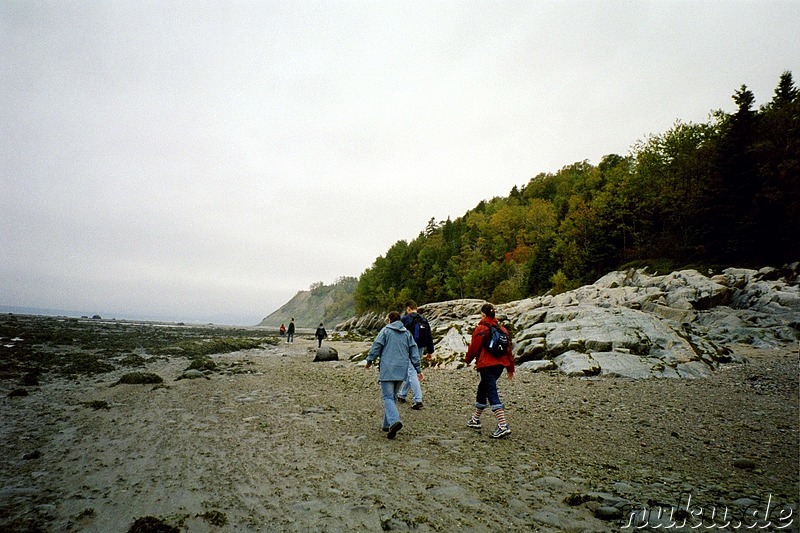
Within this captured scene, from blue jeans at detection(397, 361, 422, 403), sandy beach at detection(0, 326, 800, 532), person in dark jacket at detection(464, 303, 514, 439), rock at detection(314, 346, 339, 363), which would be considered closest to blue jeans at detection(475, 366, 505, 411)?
person in dark jacket at detection(464, 303, 514, 439)

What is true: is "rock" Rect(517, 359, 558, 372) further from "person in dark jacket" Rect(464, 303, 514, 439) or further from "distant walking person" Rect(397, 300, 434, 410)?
"person in dark jacket" Rect(464, 303, 514, 439)

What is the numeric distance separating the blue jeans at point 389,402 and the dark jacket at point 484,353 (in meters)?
1.75

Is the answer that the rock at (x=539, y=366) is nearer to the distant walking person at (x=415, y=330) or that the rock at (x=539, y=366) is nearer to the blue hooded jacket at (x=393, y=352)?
the distant walking person at (x=415, y=330)

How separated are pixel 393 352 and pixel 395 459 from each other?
2.18m

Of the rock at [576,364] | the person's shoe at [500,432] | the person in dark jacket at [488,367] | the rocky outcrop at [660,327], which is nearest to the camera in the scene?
the person's shoe at [500,432]

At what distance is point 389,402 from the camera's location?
23.7 feet

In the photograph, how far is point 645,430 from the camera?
7.13 metres

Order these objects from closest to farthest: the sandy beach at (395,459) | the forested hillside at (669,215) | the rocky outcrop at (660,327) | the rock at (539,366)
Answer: the sandy beach at (395,459)
the rocky outcrop at (660,327)
the rock at (539,366)
the forested hillside at (669,215)

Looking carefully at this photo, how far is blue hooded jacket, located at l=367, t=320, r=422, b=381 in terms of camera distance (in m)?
7.41

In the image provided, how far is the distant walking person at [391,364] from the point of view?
7117mm

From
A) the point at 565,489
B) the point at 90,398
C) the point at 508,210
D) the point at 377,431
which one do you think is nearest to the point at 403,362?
the point at 377,431

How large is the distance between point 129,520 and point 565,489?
17.8 ft

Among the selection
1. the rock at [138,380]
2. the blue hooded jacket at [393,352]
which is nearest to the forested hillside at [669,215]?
the blue hooded jacket at [393,352]

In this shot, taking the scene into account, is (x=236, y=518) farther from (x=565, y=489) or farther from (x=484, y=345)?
(x=484, y=345)
